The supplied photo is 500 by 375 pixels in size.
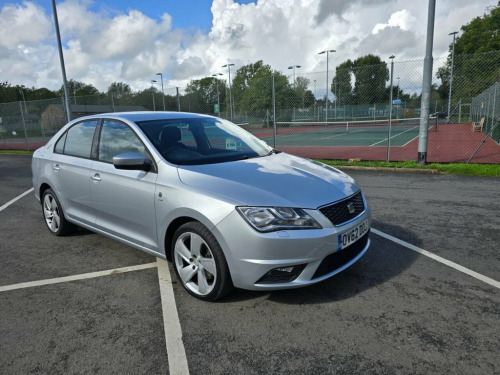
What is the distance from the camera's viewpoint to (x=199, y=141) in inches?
151

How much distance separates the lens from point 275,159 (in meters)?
3.69

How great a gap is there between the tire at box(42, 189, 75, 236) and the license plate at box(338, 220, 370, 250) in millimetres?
3632

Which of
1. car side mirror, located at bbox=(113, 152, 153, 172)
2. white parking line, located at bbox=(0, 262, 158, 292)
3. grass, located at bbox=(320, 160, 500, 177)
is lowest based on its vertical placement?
white parking line, located at bbox=(0, 262, 158, 292)

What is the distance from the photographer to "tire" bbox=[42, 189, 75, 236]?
15.0 ft

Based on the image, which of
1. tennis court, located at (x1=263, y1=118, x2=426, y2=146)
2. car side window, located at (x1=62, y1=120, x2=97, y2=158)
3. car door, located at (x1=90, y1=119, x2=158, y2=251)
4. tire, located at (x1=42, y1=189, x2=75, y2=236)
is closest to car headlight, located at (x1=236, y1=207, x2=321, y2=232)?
car door, located at (x1=90, y1=119, x2=158, y2=251)

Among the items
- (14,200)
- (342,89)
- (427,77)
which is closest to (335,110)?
(342,89)

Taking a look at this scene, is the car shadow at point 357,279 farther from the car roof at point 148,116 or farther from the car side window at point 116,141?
the car roof at point 148,116

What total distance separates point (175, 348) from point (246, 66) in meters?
96.0

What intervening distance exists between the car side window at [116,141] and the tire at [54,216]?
1.30 metres

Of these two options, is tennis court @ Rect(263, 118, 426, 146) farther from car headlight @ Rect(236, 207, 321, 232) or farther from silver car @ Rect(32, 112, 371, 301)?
car headlight @ Rect(236, 207, 321, 232)

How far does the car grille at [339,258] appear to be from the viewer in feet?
8.91

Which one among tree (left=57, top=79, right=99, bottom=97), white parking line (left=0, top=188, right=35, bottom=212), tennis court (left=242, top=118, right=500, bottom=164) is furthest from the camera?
tree (left=57, top=79, right=99, bottom=97)

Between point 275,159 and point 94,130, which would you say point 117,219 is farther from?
point 275,159

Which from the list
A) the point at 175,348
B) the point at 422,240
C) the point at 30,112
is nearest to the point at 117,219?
the point at 175,348
